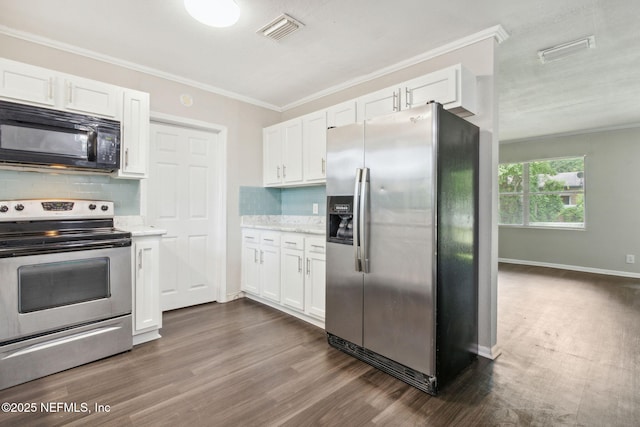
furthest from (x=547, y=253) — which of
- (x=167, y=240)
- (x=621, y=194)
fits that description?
(x=167, y=240)

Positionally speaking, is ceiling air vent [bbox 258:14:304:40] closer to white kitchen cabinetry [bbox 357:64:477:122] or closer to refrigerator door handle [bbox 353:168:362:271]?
white kitchen cabinetry [bbox 357:64:477:122]

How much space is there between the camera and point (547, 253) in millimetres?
6355

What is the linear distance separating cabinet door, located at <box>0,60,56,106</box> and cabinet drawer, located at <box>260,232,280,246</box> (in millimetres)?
2220

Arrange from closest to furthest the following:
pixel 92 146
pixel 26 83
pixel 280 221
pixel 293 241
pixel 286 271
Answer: pixel 26 83 < pixel 92 146 < pixel 293 241 < pixel 286 271 < pixel 280 221

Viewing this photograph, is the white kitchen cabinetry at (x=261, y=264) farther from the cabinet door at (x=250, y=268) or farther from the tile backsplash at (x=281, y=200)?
the tile backsplash at (x=281, y=200)

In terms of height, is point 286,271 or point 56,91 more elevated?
point 56,91

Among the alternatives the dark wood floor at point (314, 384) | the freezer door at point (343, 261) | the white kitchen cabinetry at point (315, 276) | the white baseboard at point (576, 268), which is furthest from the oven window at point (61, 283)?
the white baseboard at point (576, 268)

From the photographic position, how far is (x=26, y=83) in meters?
2.37

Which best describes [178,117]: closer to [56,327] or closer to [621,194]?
[56,327]

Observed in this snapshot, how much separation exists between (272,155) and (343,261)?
7.27 feet

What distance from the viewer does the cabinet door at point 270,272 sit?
3518mm

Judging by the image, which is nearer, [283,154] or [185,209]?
[185,209]

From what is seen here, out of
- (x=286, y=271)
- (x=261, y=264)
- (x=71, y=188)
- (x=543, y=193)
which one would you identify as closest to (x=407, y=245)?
(x=286, y=271)

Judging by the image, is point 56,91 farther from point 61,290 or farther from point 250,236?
point 250,236
